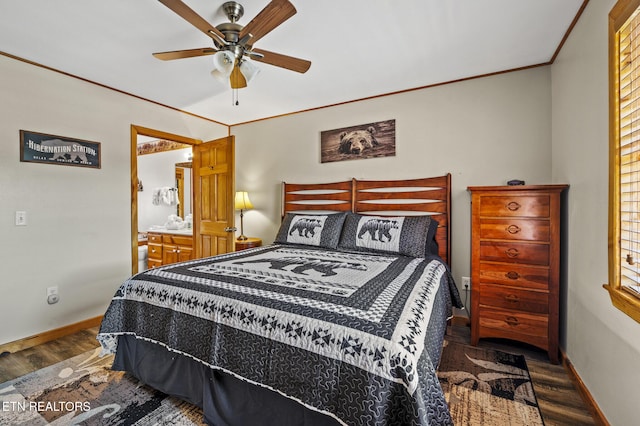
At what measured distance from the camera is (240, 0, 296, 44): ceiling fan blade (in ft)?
4.92

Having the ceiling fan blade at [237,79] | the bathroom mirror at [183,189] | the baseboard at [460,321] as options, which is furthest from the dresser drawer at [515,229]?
the bathroom mirror at [183,189]

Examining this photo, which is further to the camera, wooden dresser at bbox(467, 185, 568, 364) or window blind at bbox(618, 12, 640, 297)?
wooden dresser at bbox(467, 185, 568, 364)

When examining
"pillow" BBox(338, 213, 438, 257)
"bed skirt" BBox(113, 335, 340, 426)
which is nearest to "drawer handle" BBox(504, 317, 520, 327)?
"pillow" BBox(338, 213, 438, 257)

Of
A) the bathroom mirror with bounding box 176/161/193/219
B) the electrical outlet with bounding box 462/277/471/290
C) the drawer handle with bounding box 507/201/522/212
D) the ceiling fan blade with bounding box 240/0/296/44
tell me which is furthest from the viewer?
the bathroom mirror with bounding box 176/161/193/219

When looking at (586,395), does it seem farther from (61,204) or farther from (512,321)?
(61,204)

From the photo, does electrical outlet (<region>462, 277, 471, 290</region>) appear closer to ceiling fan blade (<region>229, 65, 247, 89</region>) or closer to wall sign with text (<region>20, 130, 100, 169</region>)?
ceiling fan blade (<region>229, 65, 247, 89</region>)

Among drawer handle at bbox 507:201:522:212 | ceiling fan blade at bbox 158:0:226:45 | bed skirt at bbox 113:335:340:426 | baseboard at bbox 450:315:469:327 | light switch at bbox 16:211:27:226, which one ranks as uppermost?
ceiling fan blade at bbox 158:0:226:45

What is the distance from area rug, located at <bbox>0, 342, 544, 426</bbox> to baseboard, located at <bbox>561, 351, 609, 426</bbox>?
25 cm

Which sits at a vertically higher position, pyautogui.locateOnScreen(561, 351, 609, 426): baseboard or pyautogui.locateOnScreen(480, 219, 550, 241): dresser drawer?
pyautogui.locateOnScreen(480, 219, 550, 241): dresser drawer

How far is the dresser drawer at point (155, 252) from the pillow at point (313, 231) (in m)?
2.42

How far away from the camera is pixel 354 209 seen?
3.36 m

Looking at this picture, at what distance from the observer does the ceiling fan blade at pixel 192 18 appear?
4.79 ft

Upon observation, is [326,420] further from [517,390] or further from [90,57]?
[90,57]

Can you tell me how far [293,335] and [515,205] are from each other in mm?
1990
